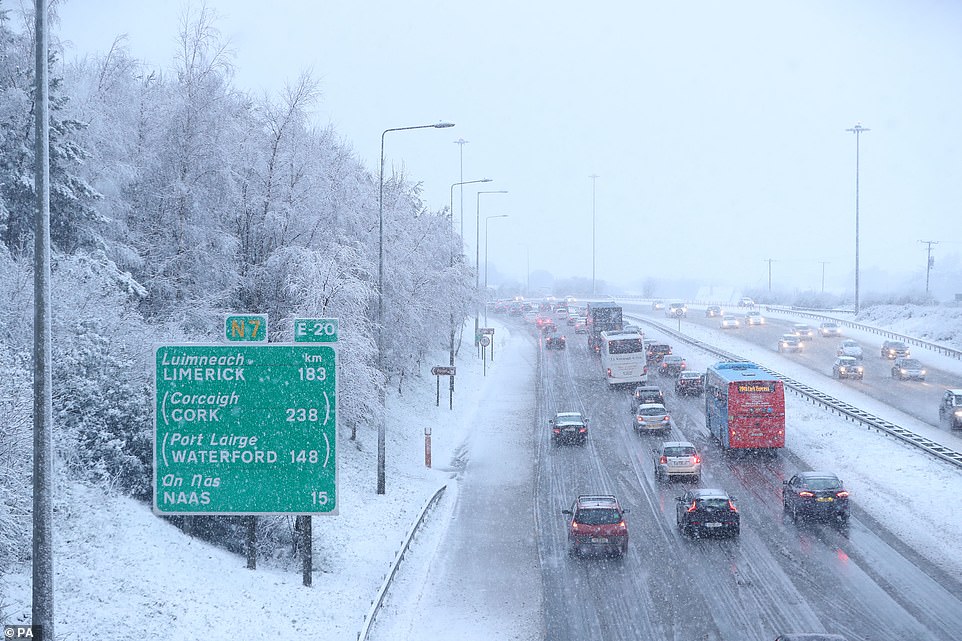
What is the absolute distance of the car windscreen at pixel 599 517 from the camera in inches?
807

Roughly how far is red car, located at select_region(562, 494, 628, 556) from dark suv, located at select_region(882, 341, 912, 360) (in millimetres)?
47132

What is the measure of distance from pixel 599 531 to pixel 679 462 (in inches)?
378

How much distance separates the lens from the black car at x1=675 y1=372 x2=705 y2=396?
49.3 m

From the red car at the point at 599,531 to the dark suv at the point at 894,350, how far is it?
47.1 meters

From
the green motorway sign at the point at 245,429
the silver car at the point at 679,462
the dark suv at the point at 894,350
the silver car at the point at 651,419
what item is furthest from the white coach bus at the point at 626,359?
the green motorway sign at the point at 245,429

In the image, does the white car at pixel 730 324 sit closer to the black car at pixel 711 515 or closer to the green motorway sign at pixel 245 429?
the black car at pixel 711 515

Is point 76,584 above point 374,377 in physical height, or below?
below

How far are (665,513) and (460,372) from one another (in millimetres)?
33169

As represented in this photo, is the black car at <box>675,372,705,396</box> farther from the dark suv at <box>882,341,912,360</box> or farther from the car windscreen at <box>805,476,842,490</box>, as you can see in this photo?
the car windscreen at <box>805,476,842,490</box>

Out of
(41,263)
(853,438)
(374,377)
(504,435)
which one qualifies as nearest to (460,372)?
(504,435)

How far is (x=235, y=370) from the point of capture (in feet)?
45.1

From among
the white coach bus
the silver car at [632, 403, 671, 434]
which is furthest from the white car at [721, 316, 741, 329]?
the silver car at [632, 403, 671, 434]

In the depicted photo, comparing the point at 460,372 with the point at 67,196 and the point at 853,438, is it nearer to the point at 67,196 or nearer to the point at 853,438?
the point at 853,438

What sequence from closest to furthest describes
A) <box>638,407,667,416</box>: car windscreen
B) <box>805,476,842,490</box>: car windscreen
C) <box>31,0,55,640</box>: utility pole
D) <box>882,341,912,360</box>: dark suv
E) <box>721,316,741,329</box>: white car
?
<box>31,0,55,640</box>: utility pole, <box>805,476,842,490</box>: car windscreen, <box>638,407,667,416</box>: car windscreen, <box>882,341,912,360</box>: dark suv, <box>721,316,741,329</box>: white car
